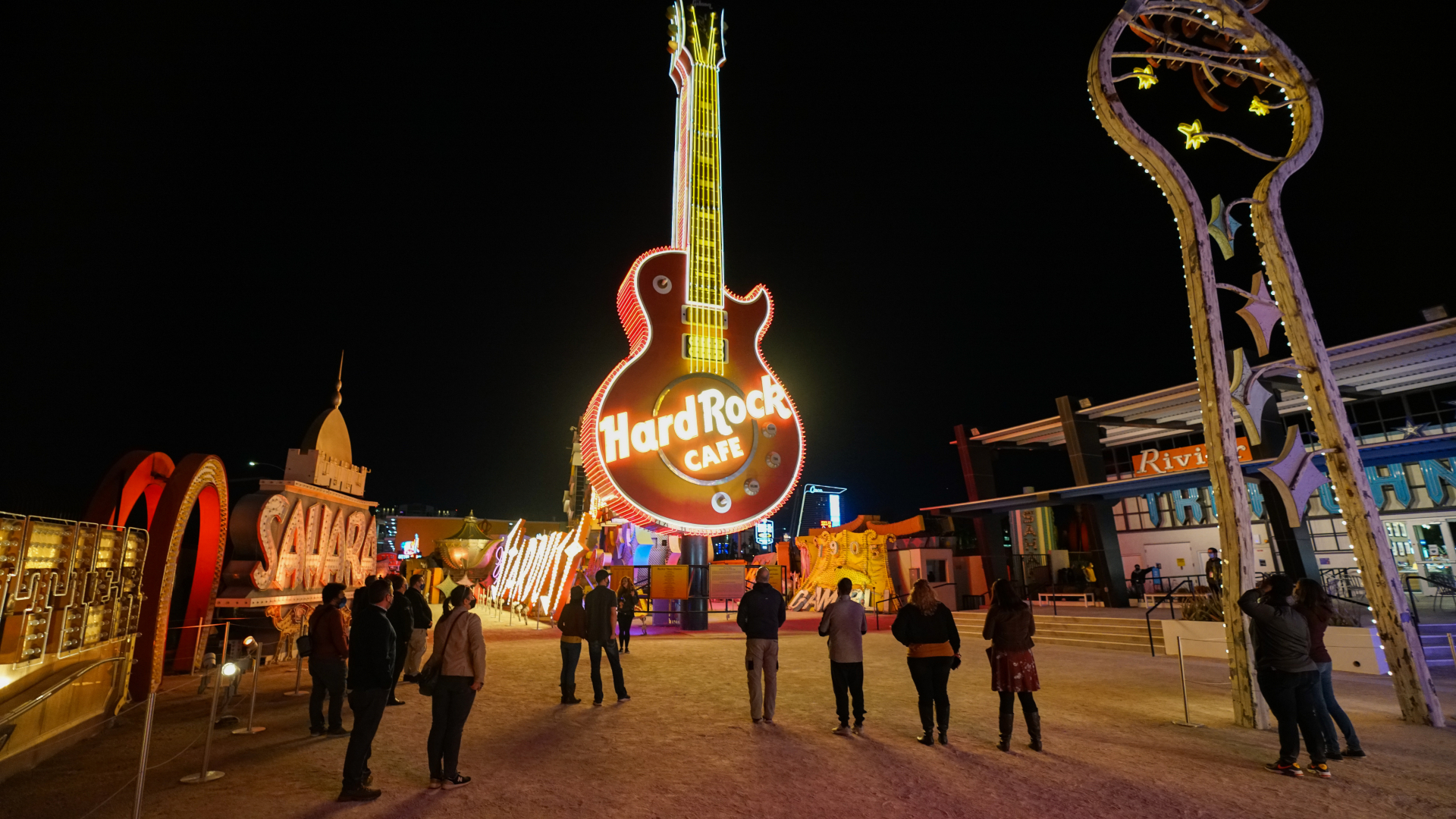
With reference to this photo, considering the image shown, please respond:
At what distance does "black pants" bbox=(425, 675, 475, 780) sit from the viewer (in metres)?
5.00

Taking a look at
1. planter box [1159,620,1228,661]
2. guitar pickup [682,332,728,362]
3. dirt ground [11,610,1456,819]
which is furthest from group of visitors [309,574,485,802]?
guitar pickup [682,332,728,362]

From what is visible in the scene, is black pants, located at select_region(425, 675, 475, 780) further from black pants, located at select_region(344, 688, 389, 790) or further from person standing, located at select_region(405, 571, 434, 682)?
person standing, located at select_region(405, 571, 434, 682)

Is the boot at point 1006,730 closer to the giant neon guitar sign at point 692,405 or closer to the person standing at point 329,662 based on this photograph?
the person standing at point 329,662

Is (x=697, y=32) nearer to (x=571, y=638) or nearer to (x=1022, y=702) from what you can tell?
(x=571, y=638)

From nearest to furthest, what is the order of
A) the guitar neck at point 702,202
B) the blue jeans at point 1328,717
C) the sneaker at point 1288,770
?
the sneaker at point 1288,770 → the blue jeans at point 1328,717 → the guitar neck at point 702,202

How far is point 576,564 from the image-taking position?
19203 mm

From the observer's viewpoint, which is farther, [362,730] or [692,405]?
[692,405]

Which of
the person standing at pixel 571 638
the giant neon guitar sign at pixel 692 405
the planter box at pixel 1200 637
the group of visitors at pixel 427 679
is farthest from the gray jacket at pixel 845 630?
the giant neon guitar sign at pixel 692 405

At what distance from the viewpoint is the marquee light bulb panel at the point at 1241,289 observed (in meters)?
7.07

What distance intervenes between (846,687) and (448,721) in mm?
3714

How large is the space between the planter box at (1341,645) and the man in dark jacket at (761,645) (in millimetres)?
7076

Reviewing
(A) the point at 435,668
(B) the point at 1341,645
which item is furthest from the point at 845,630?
(B) the point at 1341,645

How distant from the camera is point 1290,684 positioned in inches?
207

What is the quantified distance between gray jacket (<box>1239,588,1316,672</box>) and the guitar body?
1227cm
